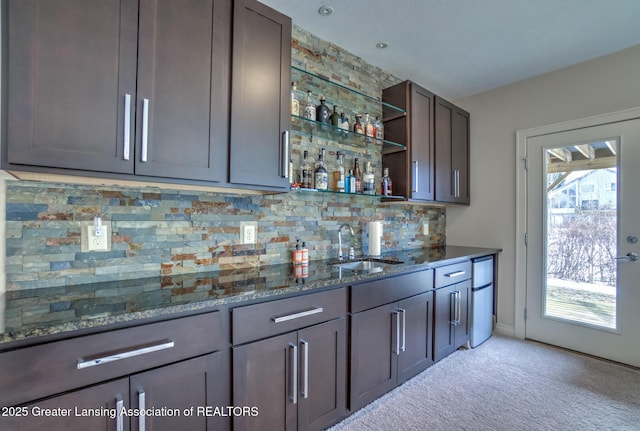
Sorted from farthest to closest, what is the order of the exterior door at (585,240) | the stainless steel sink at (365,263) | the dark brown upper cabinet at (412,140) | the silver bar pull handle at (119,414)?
the dark brown upper cabinet at (412,140), the exterior door at (585,240), the stainless steel sink at (365,263), the silver bar pull handle at (119,414)

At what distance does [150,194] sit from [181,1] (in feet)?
3.10

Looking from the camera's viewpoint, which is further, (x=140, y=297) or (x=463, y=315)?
(x=463, y=315)

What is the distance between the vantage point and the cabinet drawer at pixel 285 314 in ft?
4.29

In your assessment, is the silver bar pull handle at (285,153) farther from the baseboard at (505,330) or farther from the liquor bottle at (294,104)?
the baseboard at (505,330)

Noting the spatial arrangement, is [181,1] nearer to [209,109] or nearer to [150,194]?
[209,109]

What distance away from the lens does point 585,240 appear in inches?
105

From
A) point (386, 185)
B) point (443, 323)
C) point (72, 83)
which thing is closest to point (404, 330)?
point (443, 323)

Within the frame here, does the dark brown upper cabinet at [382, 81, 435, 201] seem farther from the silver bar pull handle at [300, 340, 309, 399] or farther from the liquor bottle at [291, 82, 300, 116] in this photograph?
the silver bar pull handle at [300, 340, 309, 399]

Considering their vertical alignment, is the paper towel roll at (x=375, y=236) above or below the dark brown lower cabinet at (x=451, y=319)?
above

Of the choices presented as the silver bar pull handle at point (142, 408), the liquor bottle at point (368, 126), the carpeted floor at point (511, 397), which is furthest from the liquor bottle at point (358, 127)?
the silver bar pull handle at point (142, 408)

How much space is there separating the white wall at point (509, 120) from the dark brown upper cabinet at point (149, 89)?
255 cm

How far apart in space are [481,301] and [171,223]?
2.80 m

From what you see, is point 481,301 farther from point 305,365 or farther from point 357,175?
point 305,365

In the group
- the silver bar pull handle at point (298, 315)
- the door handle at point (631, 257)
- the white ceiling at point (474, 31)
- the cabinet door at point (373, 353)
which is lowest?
the cabinet door at point (373, 353)
